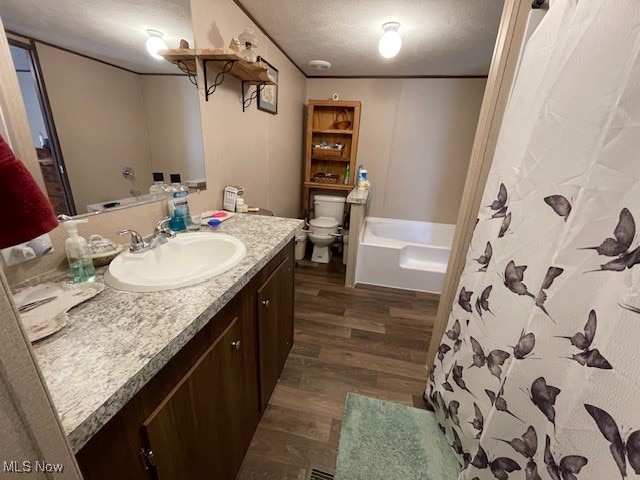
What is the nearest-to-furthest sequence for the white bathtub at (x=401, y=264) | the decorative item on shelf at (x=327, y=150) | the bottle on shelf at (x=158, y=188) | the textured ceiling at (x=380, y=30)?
the bottle on shelf at (x=158, y=188) < the textured ceiling at (x=380, y=30) < the white bathtub at (x=401, y=264) < the decorative item on shelf at (x=327, y=150)

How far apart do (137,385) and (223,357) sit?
37cm

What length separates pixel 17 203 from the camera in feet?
1.27

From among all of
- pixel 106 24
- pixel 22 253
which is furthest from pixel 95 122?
pixel 22 253

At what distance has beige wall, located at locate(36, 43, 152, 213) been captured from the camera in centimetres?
79

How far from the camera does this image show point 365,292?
259cm

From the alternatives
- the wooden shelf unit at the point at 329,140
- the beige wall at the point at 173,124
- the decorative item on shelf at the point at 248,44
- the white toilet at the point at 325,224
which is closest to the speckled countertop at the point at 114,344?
the beige wall at the point at 173,124

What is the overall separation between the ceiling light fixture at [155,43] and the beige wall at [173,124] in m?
0.08

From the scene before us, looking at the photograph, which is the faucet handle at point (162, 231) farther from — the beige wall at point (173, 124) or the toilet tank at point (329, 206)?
the toilet tank at point (329, 206)

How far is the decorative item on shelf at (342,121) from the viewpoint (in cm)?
316

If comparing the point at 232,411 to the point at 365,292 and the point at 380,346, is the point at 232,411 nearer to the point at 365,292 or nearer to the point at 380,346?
the point at 380,346

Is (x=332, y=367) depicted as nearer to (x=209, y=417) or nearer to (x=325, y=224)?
(x=209, y=417)

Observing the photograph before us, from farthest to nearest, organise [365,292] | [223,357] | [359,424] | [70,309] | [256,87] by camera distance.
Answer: [365,292], [256,87], [359,424], [223,357], [70,309]

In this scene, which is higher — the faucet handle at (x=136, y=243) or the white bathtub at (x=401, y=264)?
the faucet handle at (x=136, y=243)

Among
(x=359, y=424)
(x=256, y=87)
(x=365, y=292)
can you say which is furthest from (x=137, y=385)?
(x=365, y=292)
